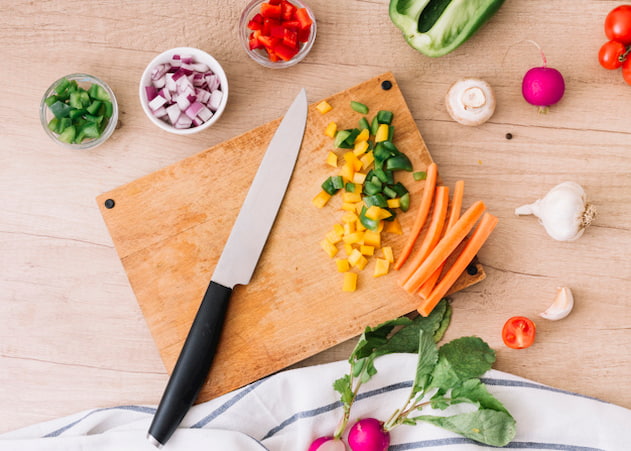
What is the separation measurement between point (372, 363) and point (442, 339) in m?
0.23

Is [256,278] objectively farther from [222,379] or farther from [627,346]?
[627,346]

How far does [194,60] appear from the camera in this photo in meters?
1.70

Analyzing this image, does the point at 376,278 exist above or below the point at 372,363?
above

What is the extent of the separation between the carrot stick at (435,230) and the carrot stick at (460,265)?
8cm

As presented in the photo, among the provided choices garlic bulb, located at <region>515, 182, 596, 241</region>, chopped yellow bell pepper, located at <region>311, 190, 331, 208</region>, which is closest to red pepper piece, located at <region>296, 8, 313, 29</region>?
chopped yellow bell pepper, located at <region>311, 190, 331, 208</region>

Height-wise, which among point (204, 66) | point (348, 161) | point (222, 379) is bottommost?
point (222, 379)

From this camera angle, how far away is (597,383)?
5.64 feet

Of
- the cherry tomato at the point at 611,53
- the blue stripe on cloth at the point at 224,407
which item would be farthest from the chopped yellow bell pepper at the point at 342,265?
the cherry tomato at the point at 611,53

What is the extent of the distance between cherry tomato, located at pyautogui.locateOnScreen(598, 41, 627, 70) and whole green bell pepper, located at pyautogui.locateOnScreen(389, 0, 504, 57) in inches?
12.7

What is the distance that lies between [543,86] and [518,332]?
0.67 meters

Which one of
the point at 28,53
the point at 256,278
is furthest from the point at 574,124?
the point at 28,53

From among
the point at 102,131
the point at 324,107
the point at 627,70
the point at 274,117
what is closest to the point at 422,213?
the point at 324,107

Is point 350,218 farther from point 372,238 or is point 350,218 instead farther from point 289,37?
point 289,37

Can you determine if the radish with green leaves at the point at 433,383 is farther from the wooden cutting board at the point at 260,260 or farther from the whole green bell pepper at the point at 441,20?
the whole green bell pepper at the point at 441,20
